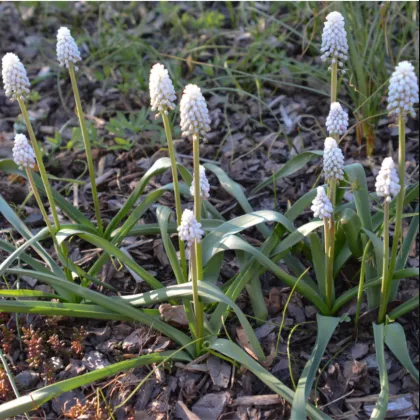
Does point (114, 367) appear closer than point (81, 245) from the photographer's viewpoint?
Yes

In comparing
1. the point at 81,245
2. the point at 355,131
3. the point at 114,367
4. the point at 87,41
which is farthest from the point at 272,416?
the point at 87,41

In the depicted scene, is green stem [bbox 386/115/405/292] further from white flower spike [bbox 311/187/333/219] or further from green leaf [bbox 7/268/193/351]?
green leaf [bbox 7/268/193/351]

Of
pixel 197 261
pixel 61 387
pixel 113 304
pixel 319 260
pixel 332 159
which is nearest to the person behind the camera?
pixel 332 159

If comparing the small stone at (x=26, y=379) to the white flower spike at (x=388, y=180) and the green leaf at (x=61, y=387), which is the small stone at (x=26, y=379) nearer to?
the green leaf at (x=61, y=387)

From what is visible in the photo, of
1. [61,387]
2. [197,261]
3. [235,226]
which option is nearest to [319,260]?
[235,226]

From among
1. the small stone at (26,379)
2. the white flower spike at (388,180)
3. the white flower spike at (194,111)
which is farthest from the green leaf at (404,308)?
the small stone at (26,379)

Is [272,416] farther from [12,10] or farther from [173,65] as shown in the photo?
[12,10]

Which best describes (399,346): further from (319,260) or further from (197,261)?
(197,261)
